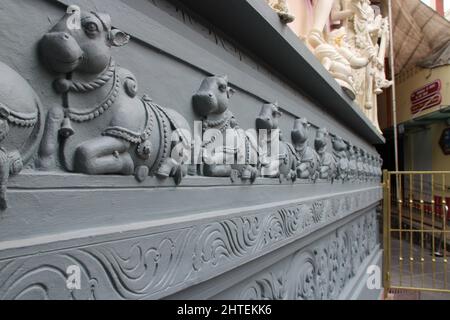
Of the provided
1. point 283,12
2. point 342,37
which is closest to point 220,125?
point 283,12

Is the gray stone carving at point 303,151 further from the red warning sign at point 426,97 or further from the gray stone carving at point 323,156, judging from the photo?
the red warning sign at point 426,97

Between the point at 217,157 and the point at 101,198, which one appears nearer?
the point at 101,198

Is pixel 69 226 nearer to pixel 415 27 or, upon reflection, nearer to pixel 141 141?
pixel 141 141

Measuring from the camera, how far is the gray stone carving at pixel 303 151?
3.43 feet

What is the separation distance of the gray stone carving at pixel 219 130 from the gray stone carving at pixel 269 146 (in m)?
0.11

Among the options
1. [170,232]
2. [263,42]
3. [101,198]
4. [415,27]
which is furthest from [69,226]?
[415,27]

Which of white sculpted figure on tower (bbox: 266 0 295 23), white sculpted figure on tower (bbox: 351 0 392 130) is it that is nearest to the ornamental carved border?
white sculpted figure on tower (bbox: 266 0 295 23)

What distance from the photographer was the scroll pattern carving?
2.95 ft

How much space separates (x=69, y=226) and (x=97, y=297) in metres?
0.09

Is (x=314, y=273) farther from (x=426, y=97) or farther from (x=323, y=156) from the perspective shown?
(x=426, y=97)

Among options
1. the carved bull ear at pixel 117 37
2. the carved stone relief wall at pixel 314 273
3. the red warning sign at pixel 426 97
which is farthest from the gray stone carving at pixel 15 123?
the red warning sign at pixel 426 97

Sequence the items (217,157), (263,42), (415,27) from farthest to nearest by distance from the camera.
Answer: (415,27) → (263,42) → (217,157)

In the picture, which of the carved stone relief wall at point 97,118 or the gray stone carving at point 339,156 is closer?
the carved stone relief wall at point 97,118

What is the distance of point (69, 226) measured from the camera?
0.37m
